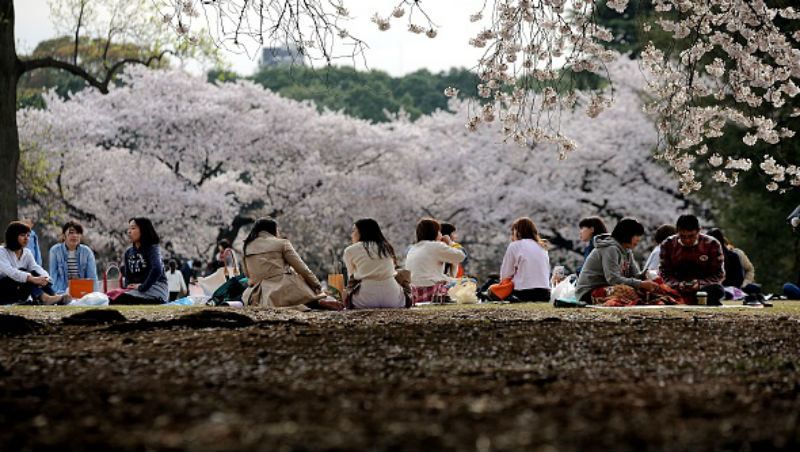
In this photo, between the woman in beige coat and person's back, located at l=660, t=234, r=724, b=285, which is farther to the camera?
person's back, located at l=660, t=234, r=724, b=285

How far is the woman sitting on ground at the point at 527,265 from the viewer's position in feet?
48.0

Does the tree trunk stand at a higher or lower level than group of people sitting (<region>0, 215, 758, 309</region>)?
higher

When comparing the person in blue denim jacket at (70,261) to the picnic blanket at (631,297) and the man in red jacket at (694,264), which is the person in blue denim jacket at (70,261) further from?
the man in red jacket at (694,264)

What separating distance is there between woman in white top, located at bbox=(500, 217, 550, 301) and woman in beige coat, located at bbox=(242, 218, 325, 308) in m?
3.26

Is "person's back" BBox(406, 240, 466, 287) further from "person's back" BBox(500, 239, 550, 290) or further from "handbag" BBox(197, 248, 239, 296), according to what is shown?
"handbag" BBox(197, 248, 239, 296)

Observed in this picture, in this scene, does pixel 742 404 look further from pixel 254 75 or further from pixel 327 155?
pixel 254 75

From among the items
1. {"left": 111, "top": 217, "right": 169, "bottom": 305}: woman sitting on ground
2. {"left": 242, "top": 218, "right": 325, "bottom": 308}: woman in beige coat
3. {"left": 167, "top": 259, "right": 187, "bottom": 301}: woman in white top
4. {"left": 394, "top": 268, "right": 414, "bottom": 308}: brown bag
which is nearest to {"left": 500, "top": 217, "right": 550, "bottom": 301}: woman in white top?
{"left": 394, "top": 268, "right": 414, "bottom": 308}: brown bag

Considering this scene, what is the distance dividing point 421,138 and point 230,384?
3090 cm

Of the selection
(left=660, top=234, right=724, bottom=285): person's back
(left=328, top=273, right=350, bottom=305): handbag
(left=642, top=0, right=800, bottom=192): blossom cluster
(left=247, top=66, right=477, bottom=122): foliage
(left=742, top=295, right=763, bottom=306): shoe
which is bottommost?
(left=742, top=295, right=763, bottom=306): shoe

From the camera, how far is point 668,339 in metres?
7.42

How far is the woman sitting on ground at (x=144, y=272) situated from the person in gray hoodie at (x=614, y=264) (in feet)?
17.0

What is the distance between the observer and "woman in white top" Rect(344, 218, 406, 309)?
486 inches

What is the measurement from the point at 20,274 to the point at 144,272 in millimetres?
1459

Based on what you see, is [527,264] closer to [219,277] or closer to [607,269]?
[607,269]
